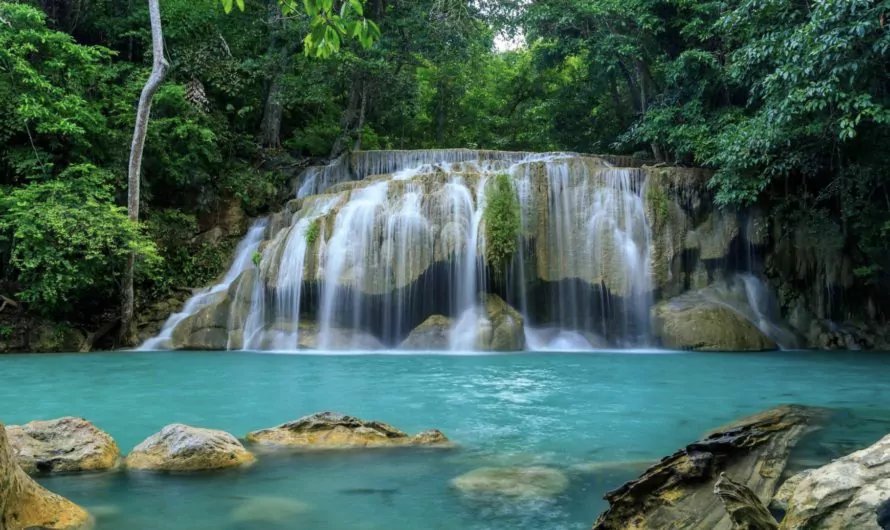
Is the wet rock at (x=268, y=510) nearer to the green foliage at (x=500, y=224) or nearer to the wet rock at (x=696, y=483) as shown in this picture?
the wet rock at (x=696, y=483)

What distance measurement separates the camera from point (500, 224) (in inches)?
557

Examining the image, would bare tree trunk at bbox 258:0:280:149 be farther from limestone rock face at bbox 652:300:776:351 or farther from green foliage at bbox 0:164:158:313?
limestone rock face at bbox 652:300:776:351

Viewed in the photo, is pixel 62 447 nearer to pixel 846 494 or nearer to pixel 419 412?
pixel 419 412

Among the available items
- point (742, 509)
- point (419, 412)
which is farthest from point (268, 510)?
point (419, 412)

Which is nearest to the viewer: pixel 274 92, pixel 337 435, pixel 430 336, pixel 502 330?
pixel 337 435

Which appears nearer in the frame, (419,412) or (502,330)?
(419,412)

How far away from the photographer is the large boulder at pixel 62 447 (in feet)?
14.0

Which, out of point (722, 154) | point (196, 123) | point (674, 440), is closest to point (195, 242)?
point (196, 123)

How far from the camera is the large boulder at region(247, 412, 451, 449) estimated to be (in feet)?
16.2

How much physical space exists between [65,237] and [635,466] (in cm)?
1241

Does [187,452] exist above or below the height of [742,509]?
below

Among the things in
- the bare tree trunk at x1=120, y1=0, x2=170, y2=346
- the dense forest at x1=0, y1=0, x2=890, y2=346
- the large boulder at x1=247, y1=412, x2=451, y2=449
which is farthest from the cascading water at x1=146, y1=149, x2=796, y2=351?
the large boulder at x1=247, y1=412, x2=451, y2=449

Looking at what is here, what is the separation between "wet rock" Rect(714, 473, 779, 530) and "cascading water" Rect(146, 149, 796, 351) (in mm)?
10417

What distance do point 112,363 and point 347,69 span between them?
10.8 m
